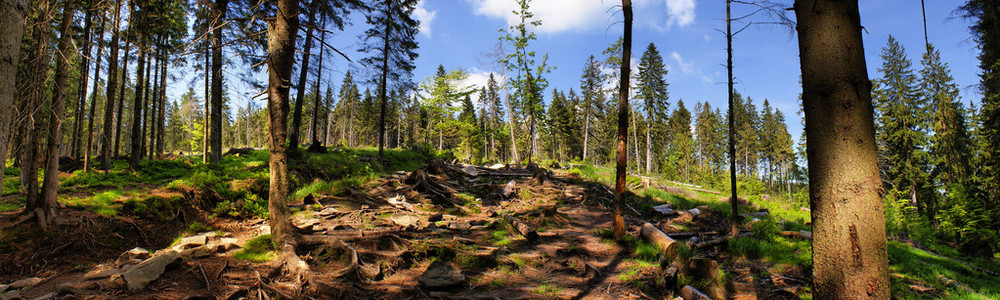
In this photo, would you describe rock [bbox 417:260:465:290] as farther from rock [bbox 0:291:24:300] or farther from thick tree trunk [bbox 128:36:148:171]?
thick tree trunk [bbox 128:36:148:171]

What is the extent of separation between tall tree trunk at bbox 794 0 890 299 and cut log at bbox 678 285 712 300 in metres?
2.95

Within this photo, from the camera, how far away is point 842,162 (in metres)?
1.99

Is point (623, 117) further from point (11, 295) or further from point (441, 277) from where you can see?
point (11, 295)

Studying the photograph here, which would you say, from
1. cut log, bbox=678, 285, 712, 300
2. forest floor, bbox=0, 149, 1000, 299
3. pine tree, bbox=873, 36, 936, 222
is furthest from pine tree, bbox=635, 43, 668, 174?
cut log, bbox=678, 285, 712, 300

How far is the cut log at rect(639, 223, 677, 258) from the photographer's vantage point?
286 inches

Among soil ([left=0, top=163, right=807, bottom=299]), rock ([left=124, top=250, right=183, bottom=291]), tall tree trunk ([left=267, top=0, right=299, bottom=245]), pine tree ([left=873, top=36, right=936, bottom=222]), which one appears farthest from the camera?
pine tree ([left=873, top=36, right=936, bottom=222])

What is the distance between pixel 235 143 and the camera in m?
70.8

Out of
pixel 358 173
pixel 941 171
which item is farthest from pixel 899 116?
pixel 358 173

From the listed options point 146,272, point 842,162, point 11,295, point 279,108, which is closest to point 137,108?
point 279,108

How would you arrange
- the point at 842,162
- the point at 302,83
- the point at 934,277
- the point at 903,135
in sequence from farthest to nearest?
1. the point at 903,135
2. the point at 302,83
3. the point at 934,277
4. the point at 842,162

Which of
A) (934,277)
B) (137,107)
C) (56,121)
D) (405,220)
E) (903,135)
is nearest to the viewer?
(56,121)

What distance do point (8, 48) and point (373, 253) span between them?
4375 millimetres

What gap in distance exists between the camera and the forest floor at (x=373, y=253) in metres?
4.59

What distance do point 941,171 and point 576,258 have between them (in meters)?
26.9
